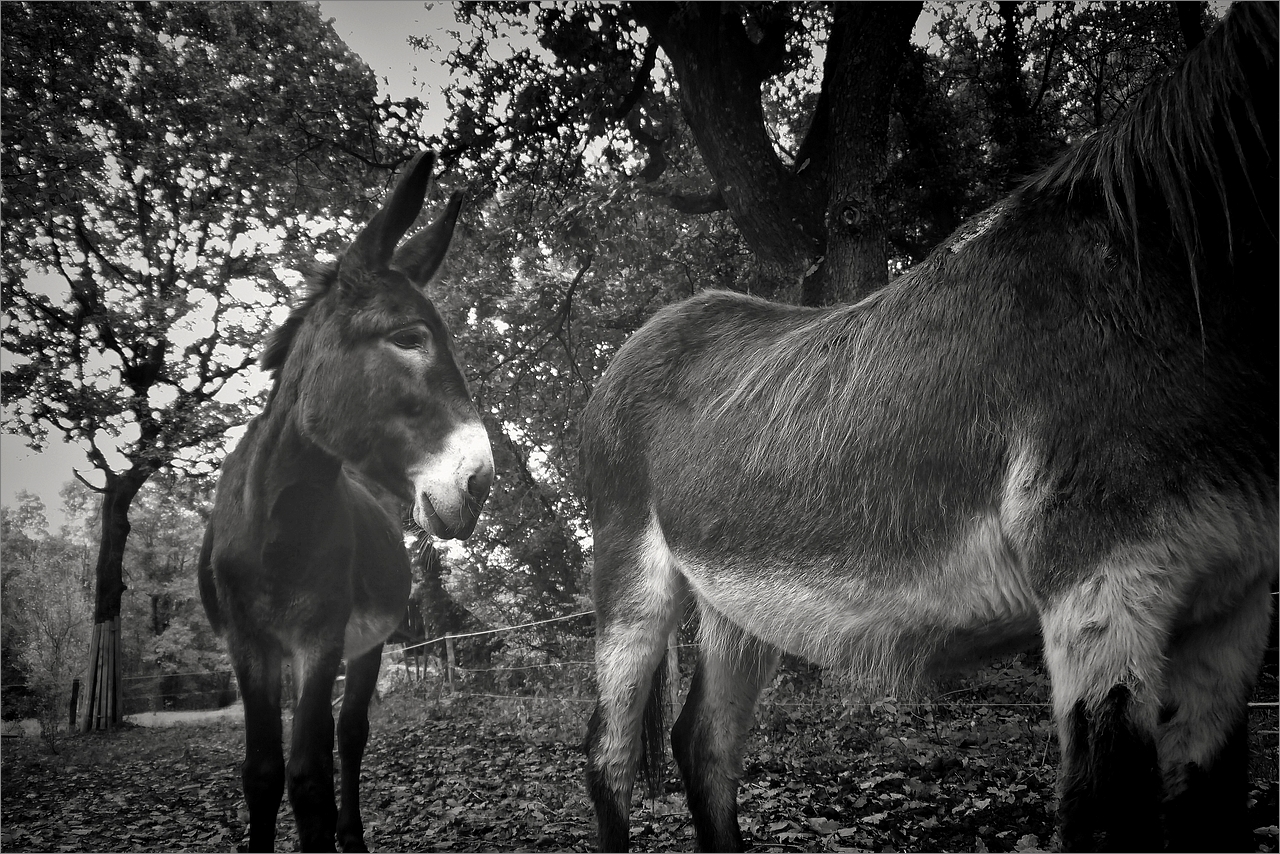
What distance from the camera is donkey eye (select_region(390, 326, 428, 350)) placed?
2729 mm

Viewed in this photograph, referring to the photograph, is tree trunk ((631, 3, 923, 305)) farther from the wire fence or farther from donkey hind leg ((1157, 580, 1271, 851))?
the wire fence

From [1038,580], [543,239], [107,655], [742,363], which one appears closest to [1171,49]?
[543,239]

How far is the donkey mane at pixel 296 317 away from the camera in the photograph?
3.11m

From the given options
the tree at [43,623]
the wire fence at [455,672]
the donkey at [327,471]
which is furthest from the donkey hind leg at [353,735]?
the wire fence at [455,672]

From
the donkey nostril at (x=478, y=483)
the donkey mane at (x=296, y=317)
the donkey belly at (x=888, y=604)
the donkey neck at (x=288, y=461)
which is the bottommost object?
the donkey belly at (x=888, y=604)

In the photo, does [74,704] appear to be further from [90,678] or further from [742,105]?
[742,105]

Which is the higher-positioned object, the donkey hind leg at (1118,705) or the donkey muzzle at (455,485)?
the donkey muzzle at (455,485)

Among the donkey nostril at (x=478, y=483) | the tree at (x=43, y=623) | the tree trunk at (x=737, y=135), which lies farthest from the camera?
the tree trunk at (x=737, y=135)

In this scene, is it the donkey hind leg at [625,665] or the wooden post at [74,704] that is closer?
the donkey hind leg at [625,665]

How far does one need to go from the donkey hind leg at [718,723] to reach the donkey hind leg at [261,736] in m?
1.59

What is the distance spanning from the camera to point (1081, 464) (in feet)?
5.23

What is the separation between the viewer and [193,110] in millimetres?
5262

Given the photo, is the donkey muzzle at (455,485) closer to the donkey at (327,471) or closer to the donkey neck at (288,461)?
the donkey at (327,471)

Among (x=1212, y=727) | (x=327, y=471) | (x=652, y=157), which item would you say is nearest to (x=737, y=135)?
(x=652, y=157)
